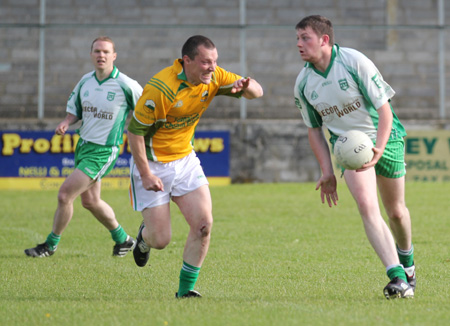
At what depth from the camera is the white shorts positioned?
591 cm

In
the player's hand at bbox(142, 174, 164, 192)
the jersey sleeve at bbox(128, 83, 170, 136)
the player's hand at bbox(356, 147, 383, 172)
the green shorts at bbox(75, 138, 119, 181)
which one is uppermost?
the jersey sleeve at bbox(128, 83, 170, 136)

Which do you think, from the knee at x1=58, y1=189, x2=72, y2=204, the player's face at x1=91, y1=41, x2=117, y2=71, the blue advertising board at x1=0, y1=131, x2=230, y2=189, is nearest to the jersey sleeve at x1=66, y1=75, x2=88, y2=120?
Result: the player's face at x1=91, y1=41, x2=117, y2=71

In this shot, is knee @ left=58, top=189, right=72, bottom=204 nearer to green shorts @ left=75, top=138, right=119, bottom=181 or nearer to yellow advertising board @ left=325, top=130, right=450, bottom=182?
green shorts @ left=75, top=138, right=119, bottom=181

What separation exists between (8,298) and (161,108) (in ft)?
6.37

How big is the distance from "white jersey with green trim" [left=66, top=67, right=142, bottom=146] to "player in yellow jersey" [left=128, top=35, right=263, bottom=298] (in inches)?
106

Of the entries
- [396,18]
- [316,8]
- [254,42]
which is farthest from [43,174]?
[396,18]

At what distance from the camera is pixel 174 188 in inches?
234

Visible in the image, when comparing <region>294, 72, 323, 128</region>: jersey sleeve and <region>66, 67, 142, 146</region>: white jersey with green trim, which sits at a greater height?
<region>294, 72, 323, 128</region>: jersey sleeve

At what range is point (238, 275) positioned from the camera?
23.2 ft

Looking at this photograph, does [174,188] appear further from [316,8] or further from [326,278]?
[316,8]

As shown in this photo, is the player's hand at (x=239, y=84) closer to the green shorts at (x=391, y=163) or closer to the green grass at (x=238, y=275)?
the green shorts at (x=391, y=163)

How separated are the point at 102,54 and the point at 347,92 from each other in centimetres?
373

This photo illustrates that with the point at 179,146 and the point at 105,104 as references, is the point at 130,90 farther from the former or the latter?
the point at 179,146

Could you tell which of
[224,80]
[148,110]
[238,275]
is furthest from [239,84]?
[238,275]
